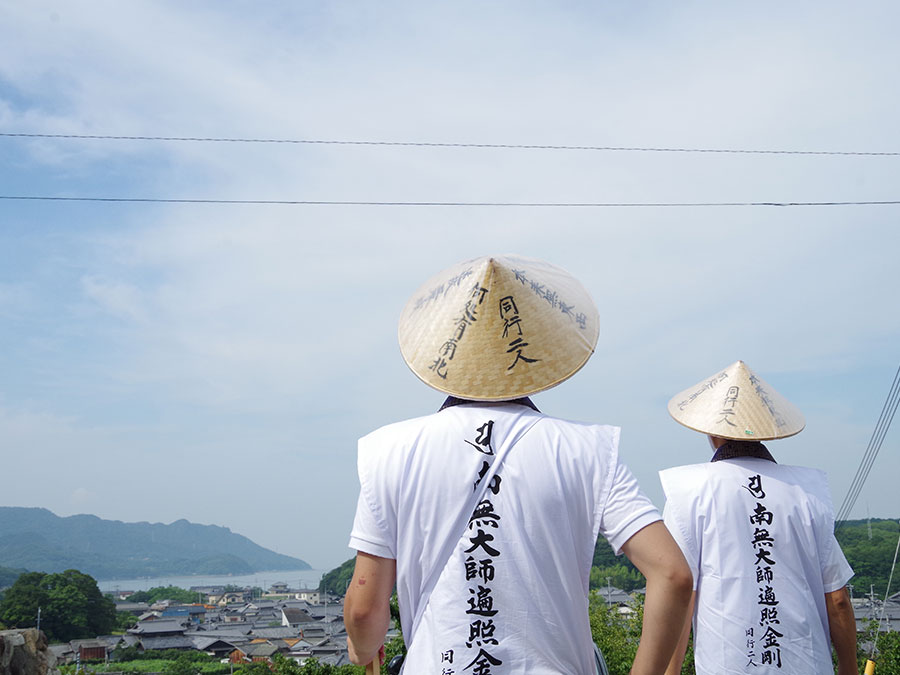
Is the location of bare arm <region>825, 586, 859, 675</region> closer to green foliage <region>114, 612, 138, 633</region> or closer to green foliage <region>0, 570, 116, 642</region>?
green foliage <region>0, 570, 116, 642</region>

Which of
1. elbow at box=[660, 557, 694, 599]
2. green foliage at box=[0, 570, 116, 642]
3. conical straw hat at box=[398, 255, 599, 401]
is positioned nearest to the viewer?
elbow at box=[660, 557, 694, 599]

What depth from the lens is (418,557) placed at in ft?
5.41

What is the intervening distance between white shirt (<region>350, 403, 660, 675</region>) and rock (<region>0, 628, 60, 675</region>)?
843 centimetres

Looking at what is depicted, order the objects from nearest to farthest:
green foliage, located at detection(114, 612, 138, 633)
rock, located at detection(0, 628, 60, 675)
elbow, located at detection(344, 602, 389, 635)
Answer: elbow, located at detection(344, 602, 389, 635)
rock, located at detection(0, 628, 60, 675)
green foliage, located at detection(114, 612, 138, 633)

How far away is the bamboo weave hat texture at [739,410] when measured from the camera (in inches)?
116

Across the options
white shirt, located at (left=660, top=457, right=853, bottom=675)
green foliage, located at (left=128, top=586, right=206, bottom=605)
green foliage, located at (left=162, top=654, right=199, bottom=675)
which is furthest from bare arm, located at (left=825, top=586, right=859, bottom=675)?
green foliage, located at (left=128, top=586, right=206, bottom=605)

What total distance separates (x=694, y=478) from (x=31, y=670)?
8180 millimetres

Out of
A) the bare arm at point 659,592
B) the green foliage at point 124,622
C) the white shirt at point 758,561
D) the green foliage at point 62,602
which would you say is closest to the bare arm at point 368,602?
the bare arm at point 659,592

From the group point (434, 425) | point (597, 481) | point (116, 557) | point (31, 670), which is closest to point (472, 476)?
point (434, 425)

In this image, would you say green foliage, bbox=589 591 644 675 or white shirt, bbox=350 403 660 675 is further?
green foliage, bbox=589 591 644 675

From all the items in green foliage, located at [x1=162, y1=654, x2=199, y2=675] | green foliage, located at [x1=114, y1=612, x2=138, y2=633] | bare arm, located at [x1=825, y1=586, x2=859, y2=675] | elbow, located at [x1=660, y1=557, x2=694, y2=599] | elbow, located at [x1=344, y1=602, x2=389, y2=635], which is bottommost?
green foliage, located at [x1=162, y1=654, x2=199, y2=675]

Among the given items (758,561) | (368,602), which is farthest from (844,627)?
(368,602)

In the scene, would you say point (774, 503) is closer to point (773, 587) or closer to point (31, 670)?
point (773, 587)

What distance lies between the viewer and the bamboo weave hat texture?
295 cm
